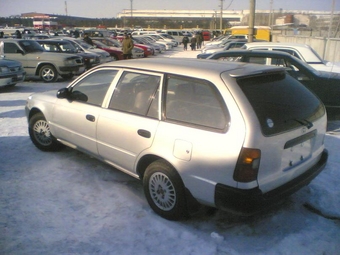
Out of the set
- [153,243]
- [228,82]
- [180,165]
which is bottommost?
[153,243]

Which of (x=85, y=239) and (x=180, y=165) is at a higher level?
(x=180, y=165)

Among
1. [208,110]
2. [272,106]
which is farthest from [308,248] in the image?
[208,110]

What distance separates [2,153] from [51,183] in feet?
5.30

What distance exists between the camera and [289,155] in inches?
121

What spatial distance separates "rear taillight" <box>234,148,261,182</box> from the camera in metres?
2.75

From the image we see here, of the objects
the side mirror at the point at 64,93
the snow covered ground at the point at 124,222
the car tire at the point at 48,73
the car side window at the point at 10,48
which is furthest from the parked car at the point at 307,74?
the car side window at the point at 10,48

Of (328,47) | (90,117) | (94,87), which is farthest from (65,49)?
(328,47)

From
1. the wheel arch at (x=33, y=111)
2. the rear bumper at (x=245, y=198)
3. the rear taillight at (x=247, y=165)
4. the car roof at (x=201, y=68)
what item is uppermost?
the car roof at (x=201, y=68)

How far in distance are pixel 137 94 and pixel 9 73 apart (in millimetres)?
8545

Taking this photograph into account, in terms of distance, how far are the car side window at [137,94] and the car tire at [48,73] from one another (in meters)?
9.96

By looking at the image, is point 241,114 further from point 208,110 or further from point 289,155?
point 289,155

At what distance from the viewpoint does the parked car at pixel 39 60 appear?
501 inches

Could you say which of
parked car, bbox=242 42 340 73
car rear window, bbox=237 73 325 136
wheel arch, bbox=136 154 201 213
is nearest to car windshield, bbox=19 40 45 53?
parked car, bbox=242 42 340 73

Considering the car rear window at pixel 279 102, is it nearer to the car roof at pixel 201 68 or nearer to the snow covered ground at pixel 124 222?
the car roof at pixel 201 68
